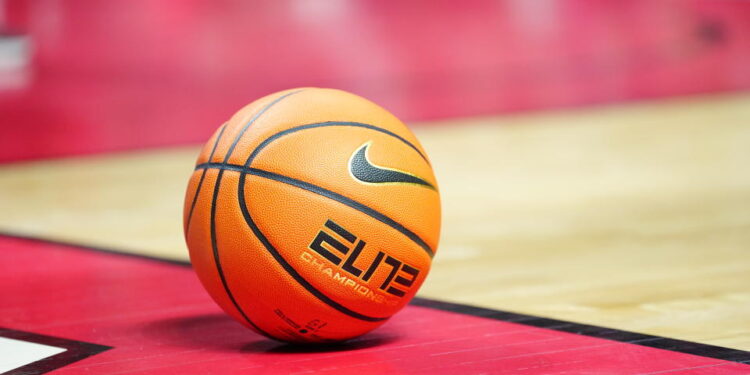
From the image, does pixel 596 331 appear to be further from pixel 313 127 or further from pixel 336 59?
pixel 336 59

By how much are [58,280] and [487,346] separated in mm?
2075

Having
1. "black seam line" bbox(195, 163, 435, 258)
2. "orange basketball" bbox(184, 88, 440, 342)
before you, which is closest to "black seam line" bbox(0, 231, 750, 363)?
"orange basketball" bbox(184, 88, 440, 342)

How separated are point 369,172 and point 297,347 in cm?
58

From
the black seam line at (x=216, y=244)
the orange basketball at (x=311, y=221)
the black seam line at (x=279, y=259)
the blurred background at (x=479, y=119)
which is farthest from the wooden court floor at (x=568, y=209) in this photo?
the black seam line at (x=216, y=244)

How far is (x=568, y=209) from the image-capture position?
6176 mm

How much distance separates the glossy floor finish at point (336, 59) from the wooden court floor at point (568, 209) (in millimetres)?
221

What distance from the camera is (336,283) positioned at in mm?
2871

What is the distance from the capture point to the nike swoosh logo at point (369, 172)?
9.59 ft

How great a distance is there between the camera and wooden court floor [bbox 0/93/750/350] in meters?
3.83

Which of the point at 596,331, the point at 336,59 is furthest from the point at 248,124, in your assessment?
the point at 336,59

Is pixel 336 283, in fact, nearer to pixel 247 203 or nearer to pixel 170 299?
pixel 247 203

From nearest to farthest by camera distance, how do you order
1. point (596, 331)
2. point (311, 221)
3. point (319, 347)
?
point (311, 221) < point (319, 347) < point (596, 331)

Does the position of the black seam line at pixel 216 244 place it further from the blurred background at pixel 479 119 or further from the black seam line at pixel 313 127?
the blurred background at pixel 479 119

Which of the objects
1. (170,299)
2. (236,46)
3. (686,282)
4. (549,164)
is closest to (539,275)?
(686,282)
